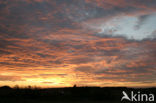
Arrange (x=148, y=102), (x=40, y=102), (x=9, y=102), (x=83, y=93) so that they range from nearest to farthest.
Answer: (x=9, y=102), (x=40, y=102), (x=148, y=102), (x=83, y=93)

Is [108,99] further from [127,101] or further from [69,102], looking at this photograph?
[69,102]

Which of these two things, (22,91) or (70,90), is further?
(70,90)

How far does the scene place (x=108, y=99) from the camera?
2625 cm

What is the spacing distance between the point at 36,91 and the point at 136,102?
13.3 meters

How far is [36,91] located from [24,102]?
249 inches

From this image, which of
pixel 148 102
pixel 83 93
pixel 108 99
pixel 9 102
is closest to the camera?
pixel 9 102

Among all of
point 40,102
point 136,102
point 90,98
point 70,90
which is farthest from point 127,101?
point 40,102

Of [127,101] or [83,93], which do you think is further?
[83,93]

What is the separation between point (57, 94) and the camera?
27.4 metres

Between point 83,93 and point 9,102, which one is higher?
point 83,93

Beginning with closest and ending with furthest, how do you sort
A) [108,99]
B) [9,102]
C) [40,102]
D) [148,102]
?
[9,102] < [40,102] < [148,102] < [108,99]

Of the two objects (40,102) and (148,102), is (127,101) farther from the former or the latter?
(40,102)

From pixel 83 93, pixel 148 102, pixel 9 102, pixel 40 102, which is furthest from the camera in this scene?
pixel 83 93

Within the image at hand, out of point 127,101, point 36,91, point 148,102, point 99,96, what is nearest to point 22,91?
point 36,91
